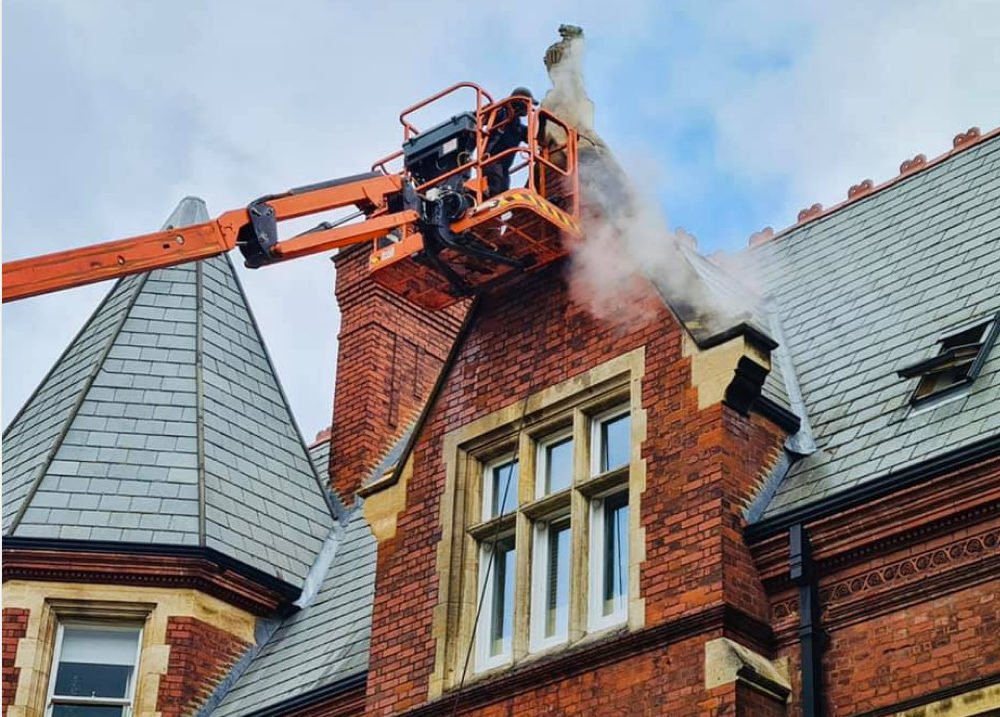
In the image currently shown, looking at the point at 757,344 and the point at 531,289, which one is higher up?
the point at 531,289

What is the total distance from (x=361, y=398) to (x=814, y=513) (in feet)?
32.2

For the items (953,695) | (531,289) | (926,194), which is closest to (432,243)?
(531,289)

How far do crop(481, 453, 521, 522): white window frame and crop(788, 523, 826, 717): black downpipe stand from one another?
2831 millimetres

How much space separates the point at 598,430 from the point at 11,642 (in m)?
6.51

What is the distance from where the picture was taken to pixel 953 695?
12.2 m

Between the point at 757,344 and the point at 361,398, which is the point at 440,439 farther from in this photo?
the point at 361,398

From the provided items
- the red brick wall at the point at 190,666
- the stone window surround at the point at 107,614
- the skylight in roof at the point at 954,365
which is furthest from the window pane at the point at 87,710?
the skylight in roof at the point at 954,365

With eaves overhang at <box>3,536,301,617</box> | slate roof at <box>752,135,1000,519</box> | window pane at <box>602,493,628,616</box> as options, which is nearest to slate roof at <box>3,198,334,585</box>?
eaves overhang at <box>3,536,301,617</box>

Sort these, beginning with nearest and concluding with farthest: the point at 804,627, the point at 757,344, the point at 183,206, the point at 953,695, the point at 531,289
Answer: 1. the point at 953,695
2. the point at 804,627
3. the point at 757,344
4. the point at 531,289
5. the point at 183,206

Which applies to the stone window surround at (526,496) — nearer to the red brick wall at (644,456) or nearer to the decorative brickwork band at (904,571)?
the red brick wall at (644,456)

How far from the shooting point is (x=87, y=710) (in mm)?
18297

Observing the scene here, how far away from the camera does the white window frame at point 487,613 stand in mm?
14812

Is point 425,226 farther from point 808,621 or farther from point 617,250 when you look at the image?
point 808,621

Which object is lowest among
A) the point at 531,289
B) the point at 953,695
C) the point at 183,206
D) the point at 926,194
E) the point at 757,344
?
the point at 953,695
